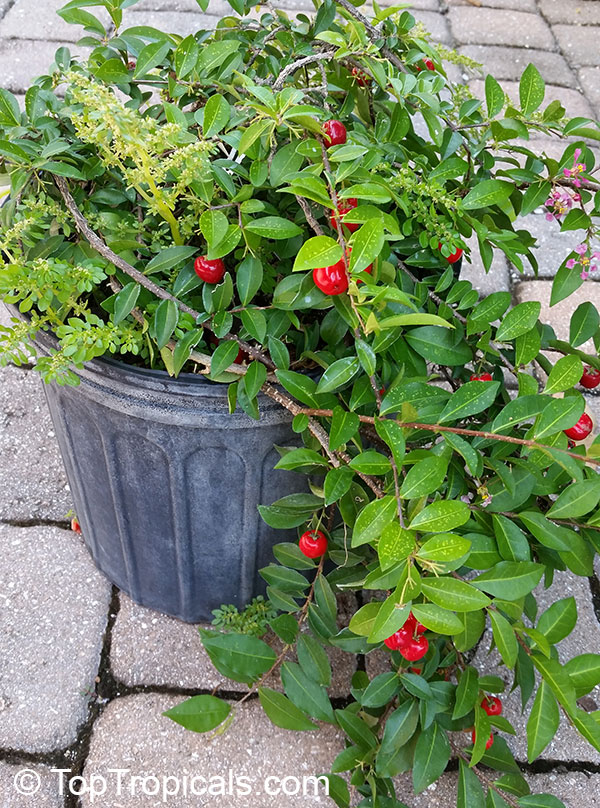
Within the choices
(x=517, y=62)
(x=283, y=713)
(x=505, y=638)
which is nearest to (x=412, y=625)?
(x=505, y=638)

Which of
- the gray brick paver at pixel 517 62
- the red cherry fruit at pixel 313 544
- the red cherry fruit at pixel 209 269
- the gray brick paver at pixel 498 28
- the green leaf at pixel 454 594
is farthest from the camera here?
the gray brick paver at pixel 498 28

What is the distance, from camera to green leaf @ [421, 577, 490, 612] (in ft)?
2.48

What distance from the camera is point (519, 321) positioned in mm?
953

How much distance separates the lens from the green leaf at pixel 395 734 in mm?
1015

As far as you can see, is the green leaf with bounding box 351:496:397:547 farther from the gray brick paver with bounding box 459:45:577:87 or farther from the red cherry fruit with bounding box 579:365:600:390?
the gray brick paver with bounding box 459:45:577:87

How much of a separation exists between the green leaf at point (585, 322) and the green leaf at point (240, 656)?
604mm

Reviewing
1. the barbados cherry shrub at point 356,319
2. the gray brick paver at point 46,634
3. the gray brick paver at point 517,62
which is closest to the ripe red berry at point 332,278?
the barbados cherry shrub at point 356,319

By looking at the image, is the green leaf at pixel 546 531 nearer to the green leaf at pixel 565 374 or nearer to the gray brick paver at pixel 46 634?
the green leaf at pixel 565 374

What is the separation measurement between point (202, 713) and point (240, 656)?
0.28 ft

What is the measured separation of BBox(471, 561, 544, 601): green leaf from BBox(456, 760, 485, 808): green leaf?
0.30 m

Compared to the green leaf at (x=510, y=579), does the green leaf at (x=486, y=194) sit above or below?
above

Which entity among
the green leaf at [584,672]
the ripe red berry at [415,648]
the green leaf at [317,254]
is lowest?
the ripe red berry at [415,648]

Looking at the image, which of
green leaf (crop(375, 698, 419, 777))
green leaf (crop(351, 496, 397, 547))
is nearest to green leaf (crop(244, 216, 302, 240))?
green leaf (crop(351, 496, 397, 547))

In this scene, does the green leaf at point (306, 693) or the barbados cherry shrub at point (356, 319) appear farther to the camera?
the green leaf at point (306, 693)
